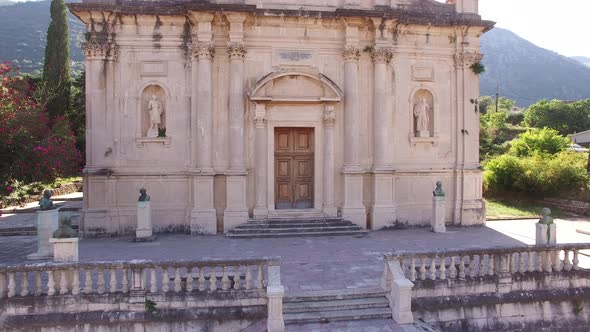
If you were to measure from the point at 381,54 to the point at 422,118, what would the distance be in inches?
98.3

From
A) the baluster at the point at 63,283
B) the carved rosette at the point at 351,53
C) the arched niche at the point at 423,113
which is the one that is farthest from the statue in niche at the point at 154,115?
the arched niche at the point at 423,113

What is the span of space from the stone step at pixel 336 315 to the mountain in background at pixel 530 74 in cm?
10962

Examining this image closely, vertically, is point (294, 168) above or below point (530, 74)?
below

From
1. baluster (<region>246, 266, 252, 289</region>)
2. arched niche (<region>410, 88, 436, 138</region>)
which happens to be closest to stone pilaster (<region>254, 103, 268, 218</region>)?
arched niche (<region>410, 88, 436, 138</region>)

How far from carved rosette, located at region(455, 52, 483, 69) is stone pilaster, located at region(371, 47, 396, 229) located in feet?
8.09

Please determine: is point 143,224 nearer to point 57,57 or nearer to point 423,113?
point 423,113

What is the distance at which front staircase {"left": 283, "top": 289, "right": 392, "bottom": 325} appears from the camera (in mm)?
6840

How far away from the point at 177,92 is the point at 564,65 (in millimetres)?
152033

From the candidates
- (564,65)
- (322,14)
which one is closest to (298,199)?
(322,14)

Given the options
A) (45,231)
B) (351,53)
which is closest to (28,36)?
(45,231)

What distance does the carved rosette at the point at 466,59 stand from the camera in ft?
45.2

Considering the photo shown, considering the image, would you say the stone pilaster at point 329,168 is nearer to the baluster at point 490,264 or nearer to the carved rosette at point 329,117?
the carved rosette at point 329,117

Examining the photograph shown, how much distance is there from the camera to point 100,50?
40.1 feet

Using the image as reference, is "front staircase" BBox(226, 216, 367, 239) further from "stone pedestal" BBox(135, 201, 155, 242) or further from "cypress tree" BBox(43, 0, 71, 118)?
"cypress tree" BBox(43, 0, 71, 118)
